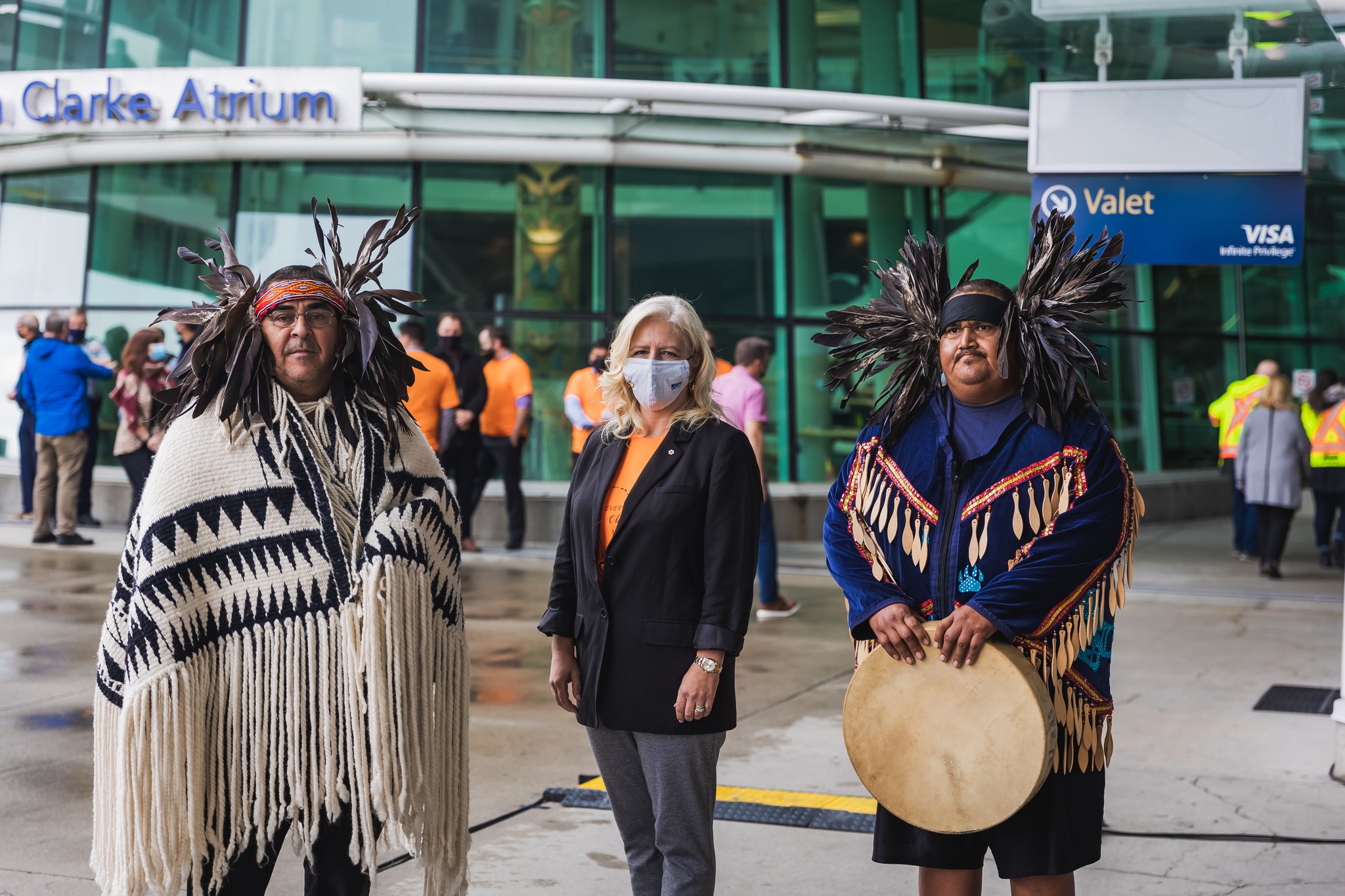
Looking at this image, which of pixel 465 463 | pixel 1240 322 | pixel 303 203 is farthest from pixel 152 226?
pixel 1240 322

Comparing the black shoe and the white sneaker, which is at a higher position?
the black shoe

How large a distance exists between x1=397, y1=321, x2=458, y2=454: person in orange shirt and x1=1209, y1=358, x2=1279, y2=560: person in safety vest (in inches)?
269

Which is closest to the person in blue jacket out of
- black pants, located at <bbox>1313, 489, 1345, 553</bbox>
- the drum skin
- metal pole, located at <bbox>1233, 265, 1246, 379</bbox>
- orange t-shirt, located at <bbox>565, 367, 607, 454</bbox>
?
orange t-shirt, located at <bbox>565, 367, 607, 454</bbox>

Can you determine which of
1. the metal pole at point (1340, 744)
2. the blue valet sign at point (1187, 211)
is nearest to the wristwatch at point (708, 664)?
the metal pole at point (1340, 744)

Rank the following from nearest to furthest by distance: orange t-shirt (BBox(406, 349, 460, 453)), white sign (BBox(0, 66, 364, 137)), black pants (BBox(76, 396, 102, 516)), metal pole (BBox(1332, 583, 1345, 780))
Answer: metal pole (BBox(1332, 583, 1345, 780)) < orange t-shirt (BBox(406, 349, 460, 453)) < black pants (BBox(76, 396, 102, 516)) < white sign (BBox(0, 66, 364, 137))

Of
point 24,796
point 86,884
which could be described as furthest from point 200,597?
point 24,796

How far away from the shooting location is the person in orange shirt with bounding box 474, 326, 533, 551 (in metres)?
11.8

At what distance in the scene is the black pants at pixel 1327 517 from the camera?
39.3ft

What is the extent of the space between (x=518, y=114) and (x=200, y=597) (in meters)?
10.8

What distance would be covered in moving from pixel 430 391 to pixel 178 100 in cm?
501

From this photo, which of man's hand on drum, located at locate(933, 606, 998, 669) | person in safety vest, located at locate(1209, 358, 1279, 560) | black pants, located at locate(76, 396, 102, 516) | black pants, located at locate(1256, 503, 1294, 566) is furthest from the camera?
black pants, located at locate(76, 396, 102, 516)

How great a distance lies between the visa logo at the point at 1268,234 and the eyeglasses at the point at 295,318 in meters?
7.36

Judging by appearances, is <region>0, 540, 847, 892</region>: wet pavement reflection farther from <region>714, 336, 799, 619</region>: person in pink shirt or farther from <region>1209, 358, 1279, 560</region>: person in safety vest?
<region>1209, 358, 1279, 560</region>: person in safety vest

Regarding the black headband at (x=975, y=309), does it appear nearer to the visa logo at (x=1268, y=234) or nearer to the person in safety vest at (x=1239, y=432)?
the visa logo at (x=1268, y=234)
